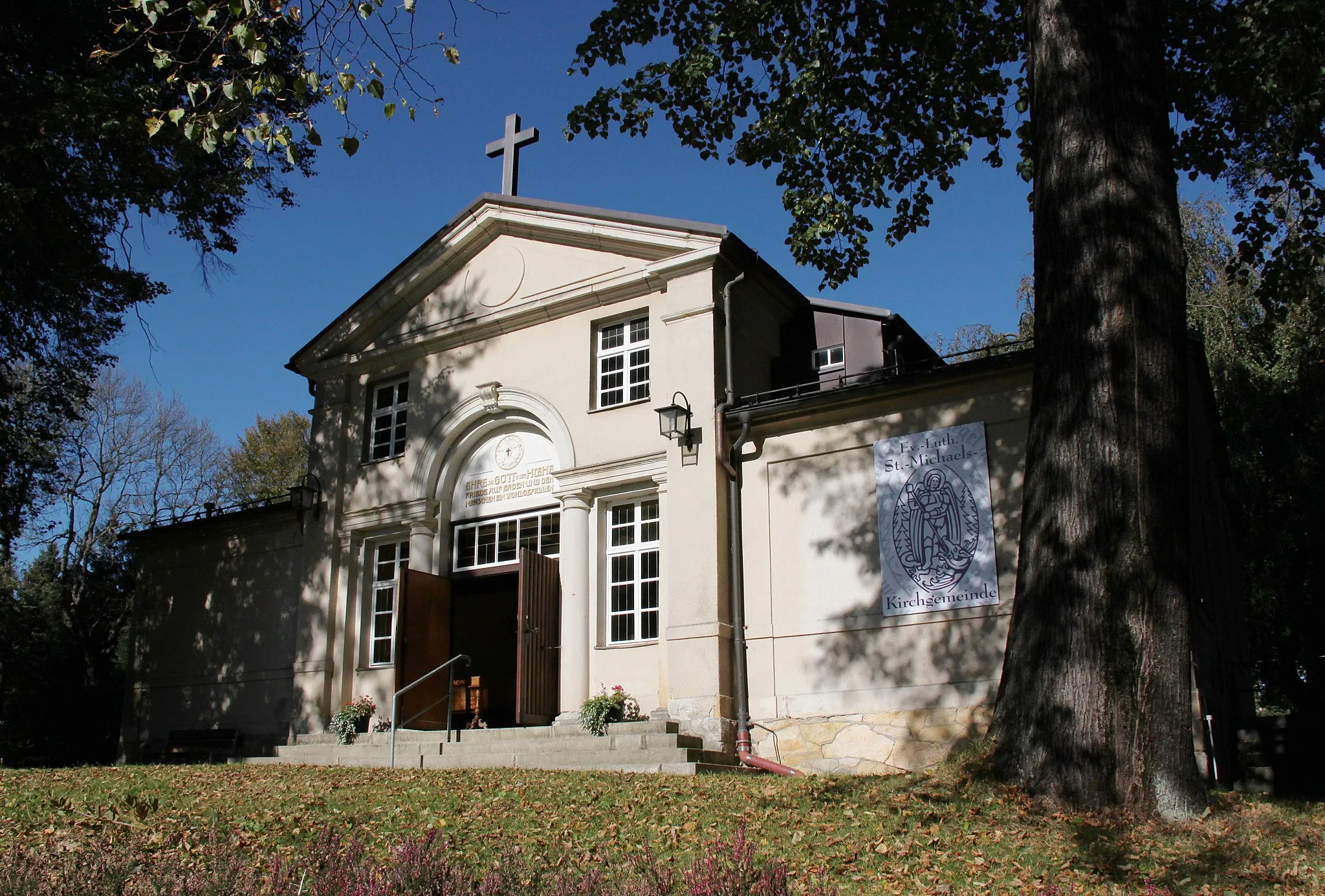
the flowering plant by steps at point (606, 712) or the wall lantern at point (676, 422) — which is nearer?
the flowering plant by steps at point (606, 712)

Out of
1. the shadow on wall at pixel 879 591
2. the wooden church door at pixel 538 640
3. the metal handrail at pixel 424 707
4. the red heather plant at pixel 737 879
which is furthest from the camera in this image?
the wooden church door at pixel 538 640

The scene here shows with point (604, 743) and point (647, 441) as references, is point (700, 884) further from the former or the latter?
point (647, 441)

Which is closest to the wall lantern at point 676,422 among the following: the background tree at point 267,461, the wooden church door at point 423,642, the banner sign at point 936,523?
the banner sign at point 936,523

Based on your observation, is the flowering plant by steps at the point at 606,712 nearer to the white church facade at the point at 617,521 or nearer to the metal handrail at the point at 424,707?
the white church facade at the point at 617,521

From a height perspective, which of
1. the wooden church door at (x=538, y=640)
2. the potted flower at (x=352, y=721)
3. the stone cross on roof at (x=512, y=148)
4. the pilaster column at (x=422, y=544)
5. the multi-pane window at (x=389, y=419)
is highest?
the stone cross on roof at (x=512, y=148)

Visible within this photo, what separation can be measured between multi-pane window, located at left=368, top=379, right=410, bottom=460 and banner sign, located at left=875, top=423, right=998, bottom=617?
855cm

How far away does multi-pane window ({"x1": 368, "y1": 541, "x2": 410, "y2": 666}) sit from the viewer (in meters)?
17.6

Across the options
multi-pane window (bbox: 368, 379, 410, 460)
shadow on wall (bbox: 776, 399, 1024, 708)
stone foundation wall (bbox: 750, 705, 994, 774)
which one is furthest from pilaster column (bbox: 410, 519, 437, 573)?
stone foundation wall (bbox: 750, 705, 994, 774)

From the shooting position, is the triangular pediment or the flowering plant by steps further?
the triangular pediment

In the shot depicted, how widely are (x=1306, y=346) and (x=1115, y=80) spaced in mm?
16940

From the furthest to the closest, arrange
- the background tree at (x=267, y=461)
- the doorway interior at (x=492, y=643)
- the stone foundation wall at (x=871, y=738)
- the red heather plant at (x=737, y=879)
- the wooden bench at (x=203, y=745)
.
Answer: the background tree at (x=267, y=461) → the doorway interior at (x=492, y=643) → the wooden bench at (x=203, y=745) → the stone foundation wall at (x=871, y=738) → the red heather plant at (x=737, y=879)

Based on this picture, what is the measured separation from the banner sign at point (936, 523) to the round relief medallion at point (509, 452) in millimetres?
5949

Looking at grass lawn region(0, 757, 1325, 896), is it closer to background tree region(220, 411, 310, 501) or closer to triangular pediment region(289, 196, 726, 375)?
triangular pediment region(289, 196, 726, 375)

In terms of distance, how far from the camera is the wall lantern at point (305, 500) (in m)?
18.4
